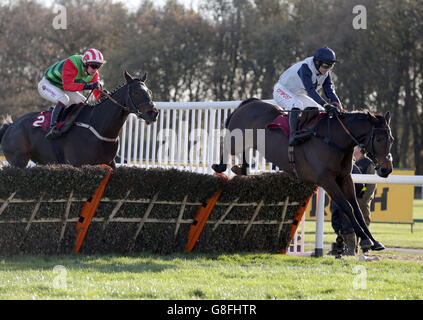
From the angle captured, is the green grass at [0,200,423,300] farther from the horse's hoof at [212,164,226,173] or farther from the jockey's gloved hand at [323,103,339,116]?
the jockey's gloved hand at [323,103,339,116]

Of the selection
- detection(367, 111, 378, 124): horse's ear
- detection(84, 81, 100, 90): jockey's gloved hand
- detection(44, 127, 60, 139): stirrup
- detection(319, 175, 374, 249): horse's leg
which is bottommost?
detection(319, 175, 374, 249): horse's leg

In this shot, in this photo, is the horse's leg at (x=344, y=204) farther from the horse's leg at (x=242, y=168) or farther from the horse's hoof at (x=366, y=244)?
the horse's leg at (x=242, y=168)

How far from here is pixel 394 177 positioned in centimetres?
782

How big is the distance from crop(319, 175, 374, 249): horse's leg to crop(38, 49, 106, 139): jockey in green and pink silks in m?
2.75

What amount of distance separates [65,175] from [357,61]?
65.4 ft

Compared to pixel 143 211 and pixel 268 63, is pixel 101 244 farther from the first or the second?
pixel 268 63

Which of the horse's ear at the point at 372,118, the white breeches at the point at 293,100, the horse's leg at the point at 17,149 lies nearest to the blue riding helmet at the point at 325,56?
the white breeches at the point at 293,100

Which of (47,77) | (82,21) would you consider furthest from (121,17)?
(47,77)

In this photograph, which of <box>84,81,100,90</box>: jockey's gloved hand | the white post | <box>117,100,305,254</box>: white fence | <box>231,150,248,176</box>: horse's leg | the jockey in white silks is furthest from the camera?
<box>117,100,305,254</box>: white fence

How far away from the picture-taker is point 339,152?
6.92 m

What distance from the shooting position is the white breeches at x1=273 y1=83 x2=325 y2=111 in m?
7.47

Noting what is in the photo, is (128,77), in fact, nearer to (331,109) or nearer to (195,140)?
(195,140)

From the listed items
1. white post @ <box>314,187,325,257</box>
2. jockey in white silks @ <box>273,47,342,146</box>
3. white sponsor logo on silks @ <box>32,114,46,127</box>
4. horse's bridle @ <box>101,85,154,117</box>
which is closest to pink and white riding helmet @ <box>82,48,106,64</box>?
horse's bridle @ <box>101,85,154,117</box>

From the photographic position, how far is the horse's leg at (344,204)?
6379mm
